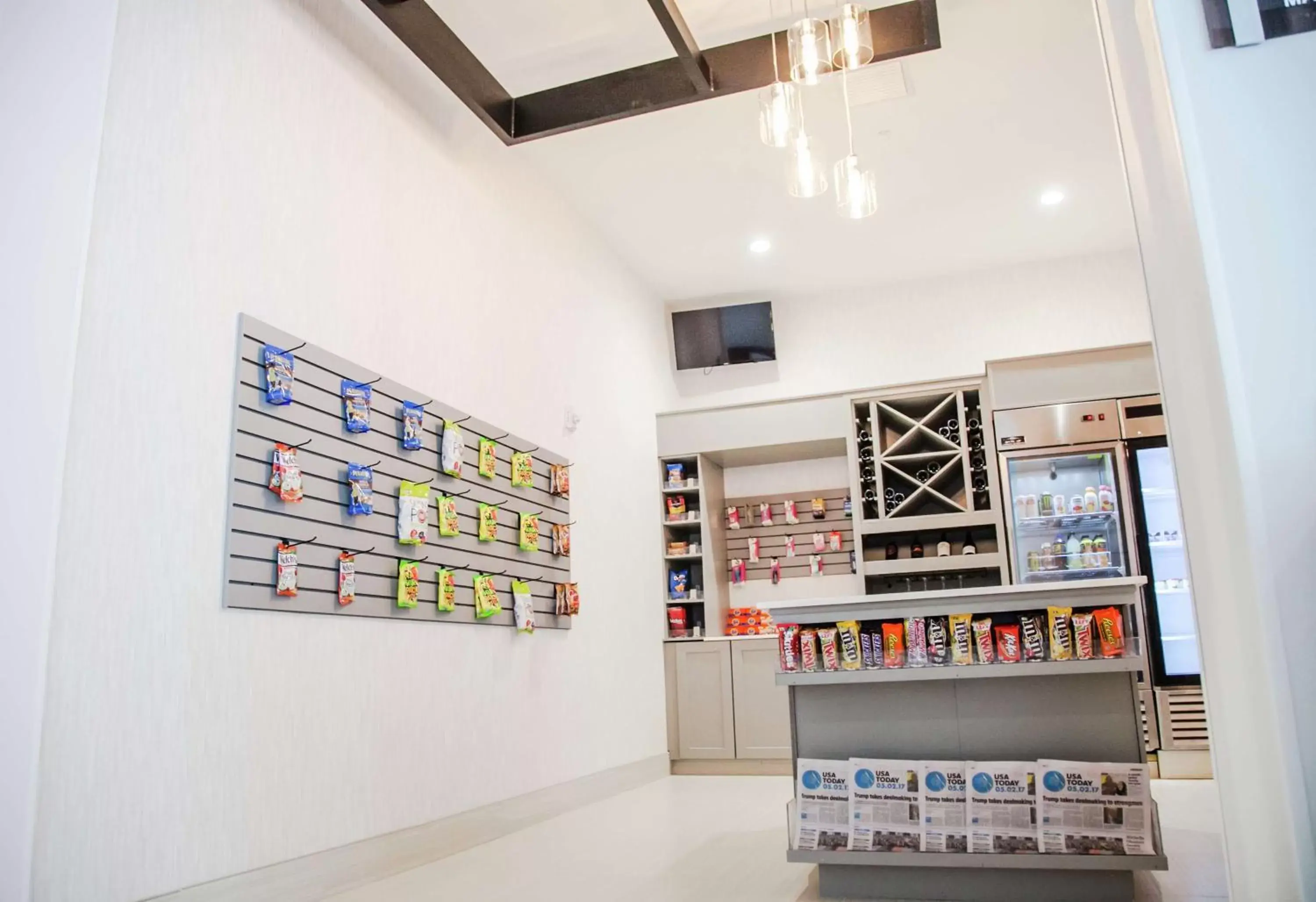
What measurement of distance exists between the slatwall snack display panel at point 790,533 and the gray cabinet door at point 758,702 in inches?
35.2

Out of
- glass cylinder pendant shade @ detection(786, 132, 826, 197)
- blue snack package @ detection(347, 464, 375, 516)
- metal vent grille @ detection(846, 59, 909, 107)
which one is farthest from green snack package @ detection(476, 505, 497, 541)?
metal vent grille @ detection(846, 59, 909, 107)

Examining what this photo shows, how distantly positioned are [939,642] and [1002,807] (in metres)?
0.56

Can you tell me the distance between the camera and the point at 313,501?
3.75 meters

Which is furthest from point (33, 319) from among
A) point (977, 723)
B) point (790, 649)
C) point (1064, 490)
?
point (1064, 490)

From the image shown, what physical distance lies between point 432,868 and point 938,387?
5124 mm

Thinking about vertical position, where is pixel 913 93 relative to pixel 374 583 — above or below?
above

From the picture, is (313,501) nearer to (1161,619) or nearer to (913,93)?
(913,93)

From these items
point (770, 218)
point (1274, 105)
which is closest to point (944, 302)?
point (770, 218)

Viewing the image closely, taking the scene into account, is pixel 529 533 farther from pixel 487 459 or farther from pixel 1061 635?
pixel 1061 635

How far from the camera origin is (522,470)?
5.42m

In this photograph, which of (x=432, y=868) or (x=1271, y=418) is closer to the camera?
(x=1271, y=418)

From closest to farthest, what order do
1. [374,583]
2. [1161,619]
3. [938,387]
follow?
[374,583]
[1161,619]
[938,387]

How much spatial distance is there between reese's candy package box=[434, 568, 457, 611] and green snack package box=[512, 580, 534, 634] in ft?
1.94

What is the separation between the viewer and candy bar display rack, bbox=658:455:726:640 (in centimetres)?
758
